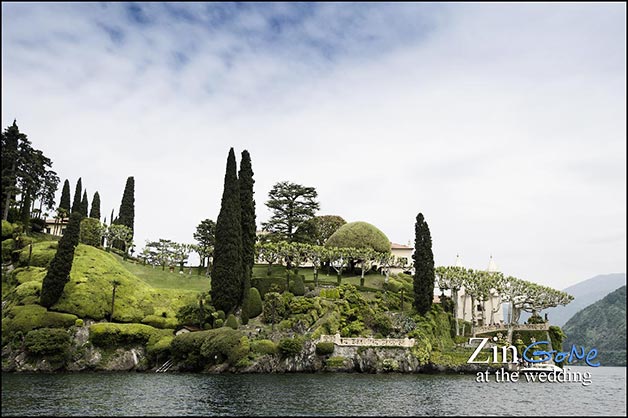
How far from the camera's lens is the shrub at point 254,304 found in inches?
2517

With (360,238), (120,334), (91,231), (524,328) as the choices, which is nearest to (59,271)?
(120,334)

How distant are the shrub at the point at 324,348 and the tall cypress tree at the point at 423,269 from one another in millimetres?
19138

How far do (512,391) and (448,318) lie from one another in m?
35.2

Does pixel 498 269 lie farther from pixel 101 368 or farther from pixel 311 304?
pixel 101 368

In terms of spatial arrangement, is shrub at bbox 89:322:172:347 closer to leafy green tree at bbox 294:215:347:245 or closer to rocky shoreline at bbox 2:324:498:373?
rocky shoreline at bbox 2:324:498:373

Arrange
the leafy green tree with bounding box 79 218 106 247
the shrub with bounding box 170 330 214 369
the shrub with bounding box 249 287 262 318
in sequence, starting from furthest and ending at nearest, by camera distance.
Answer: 1. the leafy green tree with bounding box 79 218 106 247
2. the shrub with bounding box 249 287 262 318
3. the shrub with bounding box 170 330 214 369

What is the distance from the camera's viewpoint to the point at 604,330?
14562cm

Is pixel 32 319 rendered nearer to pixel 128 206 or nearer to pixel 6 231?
pixel 6 231

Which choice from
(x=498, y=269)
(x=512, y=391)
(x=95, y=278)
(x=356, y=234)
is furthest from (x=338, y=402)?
(x=498, y=269)

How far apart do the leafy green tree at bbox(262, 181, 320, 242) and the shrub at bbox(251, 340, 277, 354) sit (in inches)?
1480

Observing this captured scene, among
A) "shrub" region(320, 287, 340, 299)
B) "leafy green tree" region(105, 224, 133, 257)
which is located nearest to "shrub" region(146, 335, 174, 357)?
"shrub" region(320, 287, 340, 299)

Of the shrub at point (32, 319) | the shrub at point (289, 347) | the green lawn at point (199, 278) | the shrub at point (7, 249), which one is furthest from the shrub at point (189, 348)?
the shrub at point (7, 249)

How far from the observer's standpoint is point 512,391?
3894 cm

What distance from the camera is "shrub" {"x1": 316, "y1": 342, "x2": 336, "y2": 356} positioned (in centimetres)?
5515
